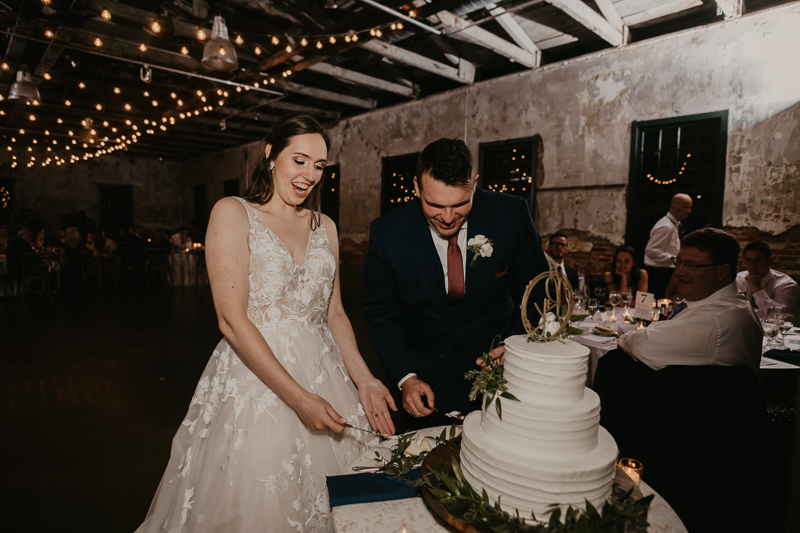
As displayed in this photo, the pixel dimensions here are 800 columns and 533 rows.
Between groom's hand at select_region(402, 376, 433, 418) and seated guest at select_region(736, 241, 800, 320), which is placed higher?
seated guest at select_region(736, 241, 800, 320)

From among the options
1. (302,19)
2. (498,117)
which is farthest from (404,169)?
(302,19)

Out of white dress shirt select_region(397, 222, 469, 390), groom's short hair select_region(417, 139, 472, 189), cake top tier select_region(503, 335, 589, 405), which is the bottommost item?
cake top tier select_region(503, 335, 589, 405)

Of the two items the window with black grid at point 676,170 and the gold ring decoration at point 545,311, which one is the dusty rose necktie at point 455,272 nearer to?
the gold ring decoration at point 545,311

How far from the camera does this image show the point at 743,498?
6.48 feet

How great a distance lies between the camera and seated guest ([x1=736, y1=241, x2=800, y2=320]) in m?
4.49

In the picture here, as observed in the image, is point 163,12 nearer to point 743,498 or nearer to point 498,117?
point 498,117

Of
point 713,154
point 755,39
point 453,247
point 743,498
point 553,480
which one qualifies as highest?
point 755,39

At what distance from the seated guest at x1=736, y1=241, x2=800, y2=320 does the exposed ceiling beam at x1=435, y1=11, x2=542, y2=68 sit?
454cm

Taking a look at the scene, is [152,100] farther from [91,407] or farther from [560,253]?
[560,253]

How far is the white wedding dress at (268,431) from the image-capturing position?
1.64 meters

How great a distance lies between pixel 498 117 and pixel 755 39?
376 centimetres

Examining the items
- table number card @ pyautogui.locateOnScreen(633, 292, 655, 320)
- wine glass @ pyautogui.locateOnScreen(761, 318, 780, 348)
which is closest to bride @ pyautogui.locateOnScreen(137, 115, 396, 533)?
table number card @ pyautogui.locateOnScreen(633, 292, 655, 320)

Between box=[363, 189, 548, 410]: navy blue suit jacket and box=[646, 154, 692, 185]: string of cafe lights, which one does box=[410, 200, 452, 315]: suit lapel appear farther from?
box=[646, 154, 692, 185]: string of cafe lights

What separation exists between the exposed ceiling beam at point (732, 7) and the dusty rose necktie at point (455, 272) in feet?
20.0
